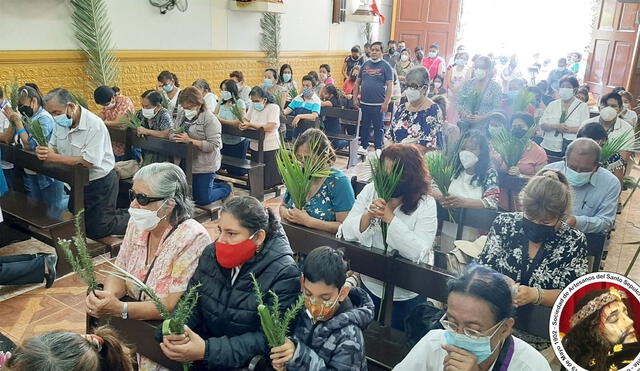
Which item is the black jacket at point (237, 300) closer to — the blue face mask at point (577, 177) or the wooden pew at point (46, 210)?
the blue face mask at point (577, 177)

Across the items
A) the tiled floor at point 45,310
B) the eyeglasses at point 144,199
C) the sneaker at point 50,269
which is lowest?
the tiled floor at point 45,310

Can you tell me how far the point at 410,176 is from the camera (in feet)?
9.49

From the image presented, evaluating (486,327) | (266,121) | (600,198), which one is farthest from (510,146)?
(266,121)

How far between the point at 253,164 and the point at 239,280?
12.8ft

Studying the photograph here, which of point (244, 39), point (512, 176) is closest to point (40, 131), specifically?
point (512, 176)

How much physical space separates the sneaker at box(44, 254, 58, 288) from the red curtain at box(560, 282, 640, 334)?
13.3 feet

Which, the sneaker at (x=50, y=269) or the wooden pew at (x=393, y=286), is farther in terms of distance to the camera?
the sneaker at (x=50, y=269)

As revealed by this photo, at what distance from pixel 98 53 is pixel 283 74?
287 cm

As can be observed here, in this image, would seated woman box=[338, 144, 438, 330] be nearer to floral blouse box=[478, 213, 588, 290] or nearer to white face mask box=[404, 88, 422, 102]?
floral blouse box=[478, 213, 588, 290]

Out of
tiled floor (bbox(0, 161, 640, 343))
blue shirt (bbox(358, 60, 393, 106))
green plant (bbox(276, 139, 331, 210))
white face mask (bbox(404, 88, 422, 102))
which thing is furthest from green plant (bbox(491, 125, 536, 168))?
blue shirt (bbox(358, 60, 393, 106))

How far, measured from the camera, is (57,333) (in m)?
1.65


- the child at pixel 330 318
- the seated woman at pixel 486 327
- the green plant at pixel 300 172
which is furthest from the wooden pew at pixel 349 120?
the seated woman at pixel 486 327

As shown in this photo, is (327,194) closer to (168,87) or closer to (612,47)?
(168,87)

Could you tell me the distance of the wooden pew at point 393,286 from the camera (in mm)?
2234
